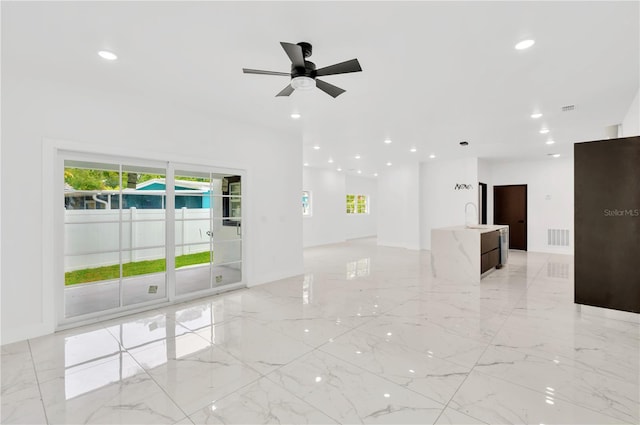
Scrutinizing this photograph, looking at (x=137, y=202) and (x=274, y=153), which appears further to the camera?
(x=274, y=153)

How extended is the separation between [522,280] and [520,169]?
211 inches

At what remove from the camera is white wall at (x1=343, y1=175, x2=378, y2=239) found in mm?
13023

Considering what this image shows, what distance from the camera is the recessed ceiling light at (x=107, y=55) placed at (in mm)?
2959

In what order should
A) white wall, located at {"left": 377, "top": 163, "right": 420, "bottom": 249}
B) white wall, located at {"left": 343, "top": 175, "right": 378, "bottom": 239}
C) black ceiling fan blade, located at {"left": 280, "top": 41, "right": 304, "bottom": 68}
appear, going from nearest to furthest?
black ceiling fan blade, located at {"left": 280, "top": 41, "right": 304, "bottom": 68}
white wall, located at {"left": 377, "top": 163, "right": 420, "bottom": 249}
white wall, located at {"left": 343, "top": 175, "right": 378, "bottom": 239}

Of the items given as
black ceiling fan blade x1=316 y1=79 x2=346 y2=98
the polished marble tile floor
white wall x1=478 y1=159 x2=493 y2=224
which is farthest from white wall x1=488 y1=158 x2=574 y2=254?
black ceiling fan blade x1=316 y1=79 x2=346 y2=98

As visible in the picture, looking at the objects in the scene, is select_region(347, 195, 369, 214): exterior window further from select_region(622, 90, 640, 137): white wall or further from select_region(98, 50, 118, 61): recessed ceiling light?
select_region(98, 50, 118, 61): recessed ceiling light

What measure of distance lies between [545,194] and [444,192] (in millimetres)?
2968

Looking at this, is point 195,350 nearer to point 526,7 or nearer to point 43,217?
point 43,217

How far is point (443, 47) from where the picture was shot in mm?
2902

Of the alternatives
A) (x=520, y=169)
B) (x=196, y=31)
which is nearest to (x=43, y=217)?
(x=196, y=31)

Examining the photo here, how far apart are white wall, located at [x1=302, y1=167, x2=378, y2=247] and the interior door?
5.33 metres

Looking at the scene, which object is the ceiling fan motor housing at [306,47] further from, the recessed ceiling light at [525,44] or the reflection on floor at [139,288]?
the reflection on floor at [139,288]

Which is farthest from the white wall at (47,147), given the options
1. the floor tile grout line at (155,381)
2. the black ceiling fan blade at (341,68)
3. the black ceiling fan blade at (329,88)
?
the black ceiling fan blade at (341,68)

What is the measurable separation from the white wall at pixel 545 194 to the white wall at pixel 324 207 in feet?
17.8
